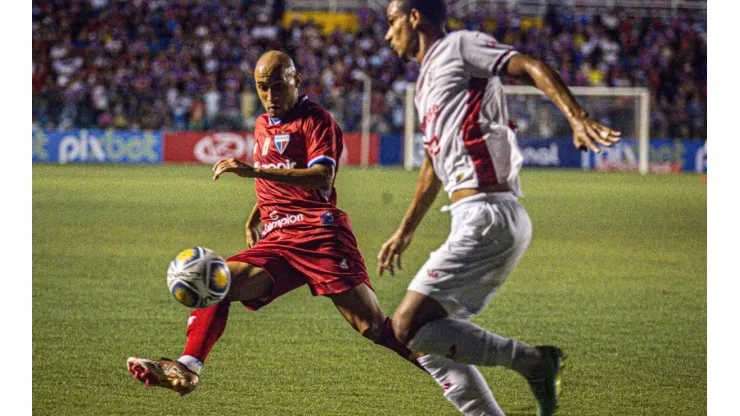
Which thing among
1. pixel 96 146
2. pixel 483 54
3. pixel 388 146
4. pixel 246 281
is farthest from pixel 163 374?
pixel 96 146

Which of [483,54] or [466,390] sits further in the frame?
[466,390]

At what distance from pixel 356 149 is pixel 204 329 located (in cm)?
2179

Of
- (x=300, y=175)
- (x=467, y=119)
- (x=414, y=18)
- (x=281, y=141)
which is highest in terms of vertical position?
(x=414, y=18)

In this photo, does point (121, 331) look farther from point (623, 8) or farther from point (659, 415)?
point (623, 8)

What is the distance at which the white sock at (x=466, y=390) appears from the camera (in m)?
4.23

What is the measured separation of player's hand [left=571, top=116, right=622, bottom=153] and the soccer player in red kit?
149cm

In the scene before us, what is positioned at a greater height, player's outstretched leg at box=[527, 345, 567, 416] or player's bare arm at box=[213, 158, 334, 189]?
player's bare arm at box=[213, 158, 334, 189]

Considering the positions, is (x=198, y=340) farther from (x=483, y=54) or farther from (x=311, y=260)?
(x=483, y=54)

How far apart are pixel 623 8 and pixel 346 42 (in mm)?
8989

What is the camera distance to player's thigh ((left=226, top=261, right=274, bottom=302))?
4684 mm

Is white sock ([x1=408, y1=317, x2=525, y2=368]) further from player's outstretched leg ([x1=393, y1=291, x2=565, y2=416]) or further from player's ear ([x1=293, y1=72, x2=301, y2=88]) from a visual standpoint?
player's ear ([x1=293, y1=72, x2=301, y2=88])

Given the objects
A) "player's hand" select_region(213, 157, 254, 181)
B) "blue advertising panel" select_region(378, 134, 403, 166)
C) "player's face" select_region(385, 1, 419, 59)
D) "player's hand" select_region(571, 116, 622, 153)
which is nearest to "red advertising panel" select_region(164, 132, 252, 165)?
"blue advertising panel" select_region(378, 134, 403, 166)

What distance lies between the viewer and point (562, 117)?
26344 mm
